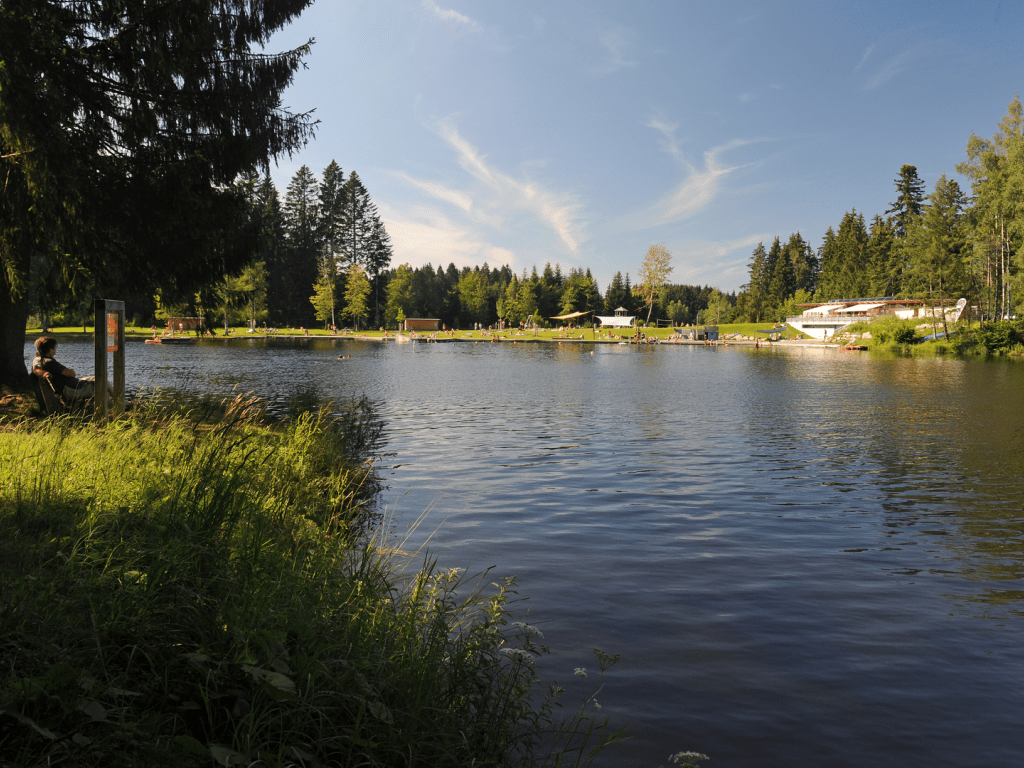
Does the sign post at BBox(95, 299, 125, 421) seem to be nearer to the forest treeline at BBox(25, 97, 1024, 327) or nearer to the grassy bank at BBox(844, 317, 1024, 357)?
the forest treeline at BBox(25, 97, 1024, 327)

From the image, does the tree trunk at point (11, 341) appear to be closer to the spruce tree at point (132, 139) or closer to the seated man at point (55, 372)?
the spruce tree at point (132, 139)

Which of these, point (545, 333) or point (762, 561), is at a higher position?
point (545, 333)

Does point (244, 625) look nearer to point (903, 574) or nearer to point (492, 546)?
point (492, 546)

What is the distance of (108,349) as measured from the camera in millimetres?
10016

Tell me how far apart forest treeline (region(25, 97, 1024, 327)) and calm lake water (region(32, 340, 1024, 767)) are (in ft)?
36.1

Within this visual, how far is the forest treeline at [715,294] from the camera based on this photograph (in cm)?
6069

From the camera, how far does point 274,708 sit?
321 cm

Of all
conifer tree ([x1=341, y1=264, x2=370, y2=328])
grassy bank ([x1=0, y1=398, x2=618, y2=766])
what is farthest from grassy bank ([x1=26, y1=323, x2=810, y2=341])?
grassy bank ([x1=0, y1=398, x2=618, y2=766])

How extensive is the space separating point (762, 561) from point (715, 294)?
148906mm

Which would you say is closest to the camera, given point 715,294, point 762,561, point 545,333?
point 762,561

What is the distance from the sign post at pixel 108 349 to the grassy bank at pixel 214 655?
421 centimetres

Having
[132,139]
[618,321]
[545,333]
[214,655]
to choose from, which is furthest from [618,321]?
[214,655]

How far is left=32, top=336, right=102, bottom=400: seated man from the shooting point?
11461 mm

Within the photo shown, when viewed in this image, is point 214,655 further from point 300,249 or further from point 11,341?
point 300,249
